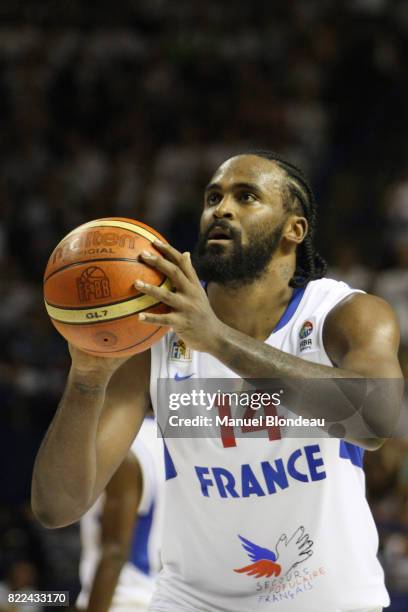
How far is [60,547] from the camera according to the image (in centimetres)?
662

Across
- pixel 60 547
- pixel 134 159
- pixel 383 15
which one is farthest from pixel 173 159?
pixel 60 547

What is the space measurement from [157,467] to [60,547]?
6.92 feet

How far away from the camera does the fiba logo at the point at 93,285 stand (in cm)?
308

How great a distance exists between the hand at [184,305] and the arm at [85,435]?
44cm

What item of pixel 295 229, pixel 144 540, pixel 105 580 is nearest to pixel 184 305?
pixel 295 229

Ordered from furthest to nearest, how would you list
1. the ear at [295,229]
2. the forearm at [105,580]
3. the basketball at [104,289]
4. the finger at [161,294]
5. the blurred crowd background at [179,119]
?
the blurred crowd background at [179,119], the forearm at [105,580], the ear at [295,229], the basketball at [104,289], the finger at [161,294]

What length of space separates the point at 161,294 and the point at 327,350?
0.93m

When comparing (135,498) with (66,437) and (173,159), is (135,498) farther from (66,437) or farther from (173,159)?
(173,159)

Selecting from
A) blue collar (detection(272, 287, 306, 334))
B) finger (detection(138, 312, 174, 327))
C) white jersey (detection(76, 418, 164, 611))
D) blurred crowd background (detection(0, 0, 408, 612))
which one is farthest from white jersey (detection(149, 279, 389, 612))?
blurred crowd background (detection(0, 0, 408, 612))

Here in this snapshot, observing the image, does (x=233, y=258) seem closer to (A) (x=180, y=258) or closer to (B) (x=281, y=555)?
(A) (x=180, y=258)

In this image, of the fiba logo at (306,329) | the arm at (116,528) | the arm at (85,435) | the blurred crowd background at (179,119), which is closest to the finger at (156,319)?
the arm at (85,435)

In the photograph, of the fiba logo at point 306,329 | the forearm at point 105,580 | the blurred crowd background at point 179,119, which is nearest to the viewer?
the fiba logo at point 306,329

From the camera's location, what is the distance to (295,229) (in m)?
4.07

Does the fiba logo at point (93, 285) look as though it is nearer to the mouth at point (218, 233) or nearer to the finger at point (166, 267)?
the finger at point (166, 267)
